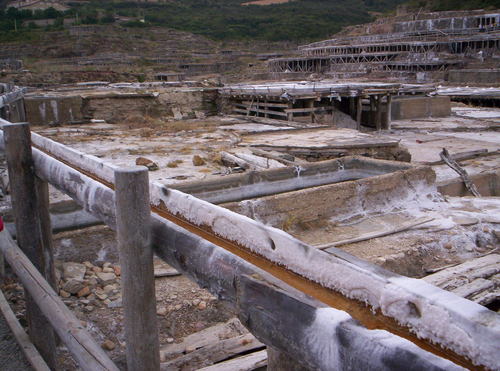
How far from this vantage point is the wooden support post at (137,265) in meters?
1.95

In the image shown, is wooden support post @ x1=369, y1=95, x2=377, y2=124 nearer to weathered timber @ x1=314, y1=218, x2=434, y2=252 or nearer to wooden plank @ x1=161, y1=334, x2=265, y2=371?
weathered timber @ x1=314, y1=218, x2=434, y2=252

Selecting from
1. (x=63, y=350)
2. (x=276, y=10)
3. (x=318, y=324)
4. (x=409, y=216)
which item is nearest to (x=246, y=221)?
(x=318, y=324)

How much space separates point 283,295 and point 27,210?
8.63 feet

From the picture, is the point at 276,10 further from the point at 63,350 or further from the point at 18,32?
the point at 63,350

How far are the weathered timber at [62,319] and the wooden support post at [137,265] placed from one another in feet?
0.88

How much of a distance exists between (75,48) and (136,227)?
2092 inches

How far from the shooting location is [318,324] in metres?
1.30

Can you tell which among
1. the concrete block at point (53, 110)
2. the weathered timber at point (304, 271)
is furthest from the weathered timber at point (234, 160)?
the concrete block at point (53, 110)

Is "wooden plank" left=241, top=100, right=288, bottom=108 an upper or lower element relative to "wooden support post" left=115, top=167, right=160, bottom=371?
lower

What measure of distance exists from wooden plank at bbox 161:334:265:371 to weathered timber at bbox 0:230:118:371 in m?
1.29

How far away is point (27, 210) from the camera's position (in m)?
3.49

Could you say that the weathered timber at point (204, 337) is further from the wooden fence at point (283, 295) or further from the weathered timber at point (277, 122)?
the weathered timber at point (277, 122)

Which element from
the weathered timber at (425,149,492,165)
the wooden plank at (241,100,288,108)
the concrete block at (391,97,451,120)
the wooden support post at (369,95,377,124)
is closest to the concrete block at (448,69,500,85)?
the concrete block at (391,97,451,120)

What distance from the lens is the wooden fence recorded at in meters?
1.20
